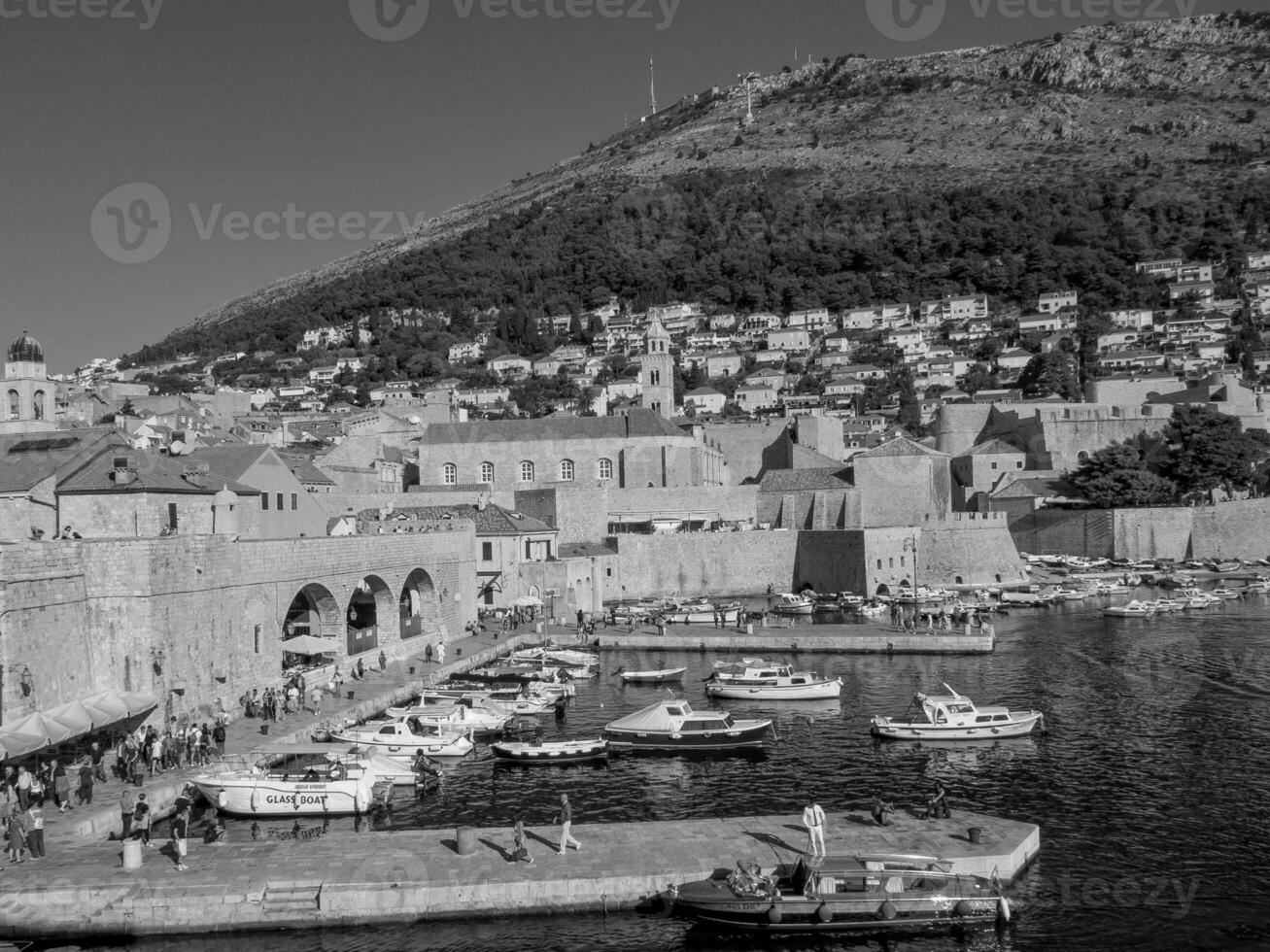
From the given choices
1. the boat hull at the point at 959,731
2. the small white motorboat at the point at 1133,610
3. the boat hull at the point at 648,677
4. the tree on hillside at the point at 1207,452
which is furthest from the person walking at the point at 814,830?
the tree on hillside at the point at 1207,452

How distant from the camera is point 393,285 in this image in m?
165

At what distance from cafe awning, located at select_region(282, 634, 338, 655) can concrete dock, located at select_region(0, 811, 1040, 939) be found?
9.60 metres

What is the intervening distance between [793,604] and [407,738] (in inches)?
1019

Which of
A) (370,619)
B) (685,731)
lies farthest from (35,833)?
(370,619)

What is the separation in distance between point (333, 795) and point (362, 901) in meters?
4.75

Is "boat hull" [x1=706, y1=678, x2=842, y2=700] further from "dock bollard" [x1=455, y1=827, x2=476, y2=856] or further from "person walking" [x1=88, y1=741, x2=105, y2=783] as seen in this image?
"person walking" [x1=88, y1=741, x2=105, y2=783]

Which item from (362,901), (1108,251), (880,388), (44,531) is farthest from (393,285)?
(362,901)

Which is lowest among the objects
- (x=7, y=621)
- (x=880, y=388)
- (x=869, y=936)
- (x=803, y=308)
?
(x=869, y=936)

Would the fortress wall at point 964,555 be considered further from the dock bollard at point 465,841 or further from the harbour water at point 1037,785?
the dock bollard at point 465,841

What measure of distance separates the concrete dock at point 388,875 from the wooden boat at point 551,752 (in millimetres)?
6170

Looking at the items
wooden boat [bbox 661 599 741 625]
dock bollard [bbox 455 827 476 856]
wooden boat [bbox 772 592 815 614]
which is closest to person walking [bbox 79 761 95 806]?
dock bollard [bbox 455 827 476 856]

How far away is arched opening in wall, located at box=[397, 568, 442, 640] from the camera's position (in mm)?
31531

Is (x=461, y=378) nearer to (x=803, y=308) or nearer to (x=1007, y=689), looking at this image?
(x=803, y=308)

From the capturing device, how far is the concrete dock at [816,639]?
33469mm
